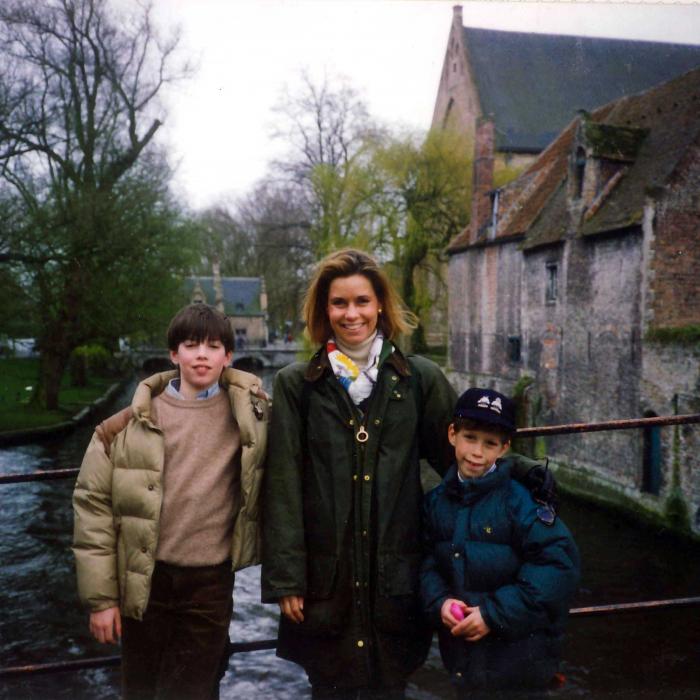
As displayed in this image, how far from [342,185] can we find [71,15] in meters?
10.7

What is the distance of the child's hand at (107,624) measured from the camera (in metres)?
2.13

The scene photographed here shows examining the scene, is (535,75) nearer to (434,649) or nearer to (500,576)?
(434,649)

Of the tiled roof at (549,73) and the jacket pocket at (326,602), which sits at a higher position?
the tiled roof at (549,73)

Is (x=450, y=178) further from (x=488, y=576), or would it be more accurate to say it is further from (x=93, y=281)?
(x=488, y=576)

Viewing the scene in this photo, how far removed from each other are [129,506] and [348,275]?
0.98m

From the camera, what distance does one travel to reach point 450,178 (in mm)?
25547

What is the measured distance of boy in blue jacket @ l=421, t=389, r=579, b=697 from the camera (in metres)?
2.01

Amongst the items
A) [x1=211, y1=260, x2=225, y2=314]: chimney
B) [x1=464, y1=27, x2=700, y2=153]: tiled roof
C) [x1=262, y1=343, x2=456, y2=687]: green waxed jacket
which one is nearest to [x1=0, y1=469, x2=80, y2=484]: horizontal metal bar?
[x1=262, y1=343, x2=456, y2=687]: green waxed jacket

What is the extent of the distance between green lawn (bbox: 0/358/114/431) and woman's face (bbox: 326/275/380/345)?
1930 centimetres

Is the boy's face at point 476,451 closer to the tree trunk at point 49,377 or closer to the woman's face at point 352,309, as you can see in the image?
the woman's face at point 352,309

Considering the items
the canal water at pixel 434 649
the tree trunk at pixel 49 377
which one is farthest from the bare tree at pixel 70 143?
the canal water at pixel 434 649

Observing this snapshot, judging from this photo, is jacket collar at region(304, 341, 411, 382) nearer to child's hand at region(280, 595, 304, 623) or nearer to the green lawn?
child's hand at region(280, 595, 304, 623)

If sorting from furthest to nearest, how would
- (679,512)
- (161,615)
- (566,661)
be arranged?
1. (679,512)
2. (566,661)
3. (161,615)

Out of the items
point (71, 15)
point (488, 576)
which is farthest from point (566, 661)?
point (71, 15)
